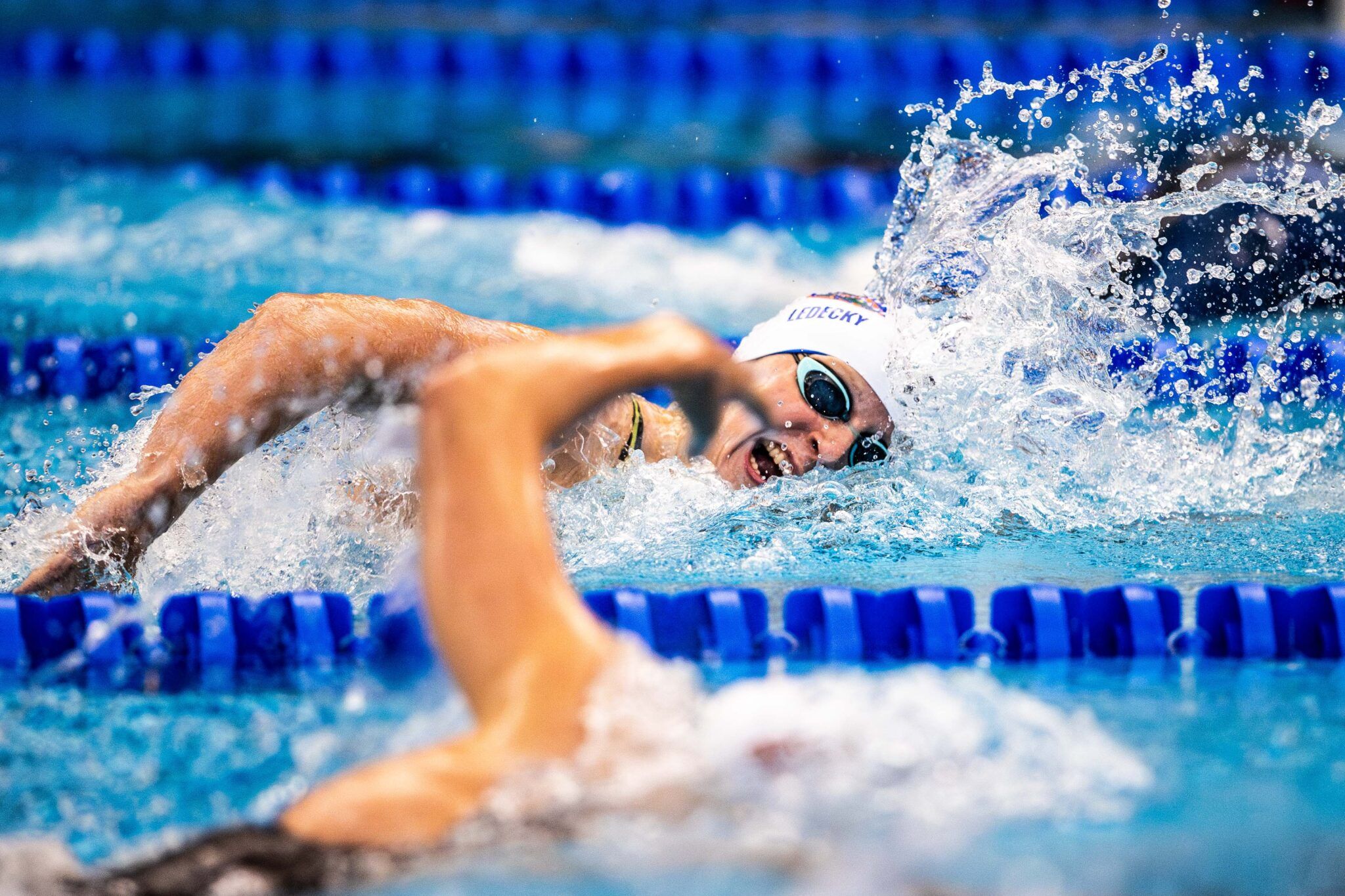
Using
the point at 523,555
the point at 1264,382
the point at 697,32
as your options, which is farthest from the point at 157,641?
the point at 697,32

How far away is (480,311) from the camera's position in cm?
365

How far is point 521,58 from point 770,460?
304cm

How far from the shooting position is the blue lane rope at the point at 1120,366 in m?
3.07

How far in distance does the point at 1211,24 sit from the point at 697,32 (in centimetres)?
205

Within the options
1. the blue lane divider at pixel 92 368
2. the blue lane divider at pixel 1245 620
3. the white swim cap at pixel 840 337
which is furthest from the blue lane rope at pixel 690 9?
the blue lane divider at pixel 1245 620

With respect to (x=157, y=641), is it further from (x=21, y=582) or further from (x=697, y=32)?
(x=697, y=32)

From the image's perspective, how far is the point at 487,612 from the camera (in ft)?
3.76

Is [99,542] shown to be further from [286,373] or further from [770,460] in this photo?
[770,460]

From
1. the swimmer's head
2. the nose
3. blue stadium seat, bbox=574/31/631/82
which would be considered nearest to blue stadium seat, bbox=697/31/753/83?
blue stadium seat, bbox=574/31/631/82

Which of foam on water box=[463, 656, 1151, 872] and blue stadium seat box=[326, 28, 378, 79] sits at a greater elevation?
blue stadium seat box=[326, 28, 378, 79]

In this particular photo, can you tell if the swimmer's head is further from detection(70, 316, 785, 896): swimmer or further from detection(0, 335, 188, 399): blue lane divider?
detection(0, 335, 188, 399): blue lane divider

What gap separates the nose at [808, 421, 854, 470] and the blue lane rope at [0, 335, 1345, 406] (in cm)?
87

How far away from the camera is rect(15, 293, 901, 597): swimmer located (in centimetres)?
184

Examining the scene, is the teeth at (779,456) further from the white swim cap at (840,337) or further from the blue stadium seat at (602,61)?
the blue stadium seat at (602,61)
